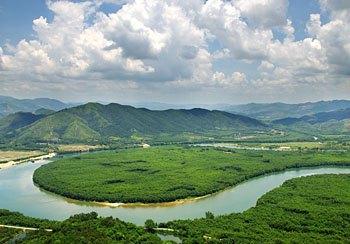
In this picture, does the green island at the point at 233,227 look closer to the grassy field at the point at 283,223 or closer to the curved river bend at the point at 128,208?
the grassy field at the point at 283,223

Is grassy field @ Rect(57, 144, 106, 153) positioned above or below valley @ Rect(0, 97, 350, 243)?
above

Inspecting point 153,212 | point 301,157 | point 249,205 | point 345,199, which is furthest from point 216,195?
point 301,157

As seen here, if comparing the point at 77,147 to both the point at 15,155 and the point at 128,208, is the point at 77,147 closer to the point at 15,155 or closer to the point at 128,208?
the point at 15,155

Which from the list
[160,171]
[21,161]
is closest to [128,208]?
[160,171]

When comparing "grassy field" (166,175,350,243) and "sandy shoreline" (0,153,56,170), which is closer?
"grassy field" (166,175,350,243)

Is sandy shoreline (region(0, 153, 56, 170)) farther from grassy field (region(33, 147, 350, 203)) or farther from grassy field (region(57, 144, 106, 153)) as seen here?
grassy field (region(33, 147, 350, 203))

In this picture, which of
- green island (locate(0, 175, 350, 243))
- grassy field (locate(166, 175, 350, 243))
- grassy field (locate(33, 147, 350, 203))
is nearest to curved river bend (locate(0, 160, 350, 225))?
grassy field (locate(33, 147, 350, 203))

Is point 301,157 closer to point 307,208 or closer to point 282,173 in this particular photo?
point 282,173
